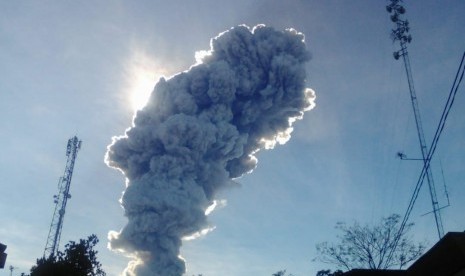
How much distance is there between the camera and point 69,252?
33.1 m

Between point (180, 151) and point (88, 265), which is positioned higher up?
point (180, 151)

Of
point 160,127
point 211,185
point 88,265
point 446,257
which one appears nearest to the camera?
point 446,257

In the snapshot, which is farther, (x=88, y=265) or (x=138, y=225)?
(x=138, y=225)

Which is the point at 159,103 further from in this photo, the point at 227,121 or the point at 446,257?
the point at 446,257

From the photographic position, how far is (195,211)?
1501 inches

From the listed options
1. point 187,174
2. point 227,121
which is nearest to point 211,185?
point 187,174

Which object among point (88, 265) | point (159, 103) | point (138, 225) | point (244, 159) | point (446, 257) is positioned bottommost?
point (446, 257)

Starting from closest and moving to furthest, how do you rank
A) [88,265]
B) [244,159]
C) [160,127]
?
[88,265] → [160,127] → [244,159]

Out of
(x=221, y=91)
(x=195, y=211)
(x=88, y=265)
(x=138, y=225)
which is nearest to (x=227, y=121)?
(x=221, y=91)

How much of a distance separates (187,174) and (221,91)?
335 inches

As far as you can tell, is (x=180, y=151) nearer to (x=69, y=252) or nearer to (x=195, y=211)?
(x=195, y=211)

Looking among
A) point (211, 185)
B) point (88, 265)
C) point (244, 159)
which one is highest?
point (244, 159)

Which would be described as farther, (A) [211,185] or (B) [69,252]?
(A) [211,185]

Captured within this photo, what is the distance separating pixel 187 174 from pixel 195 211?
3.71 m
